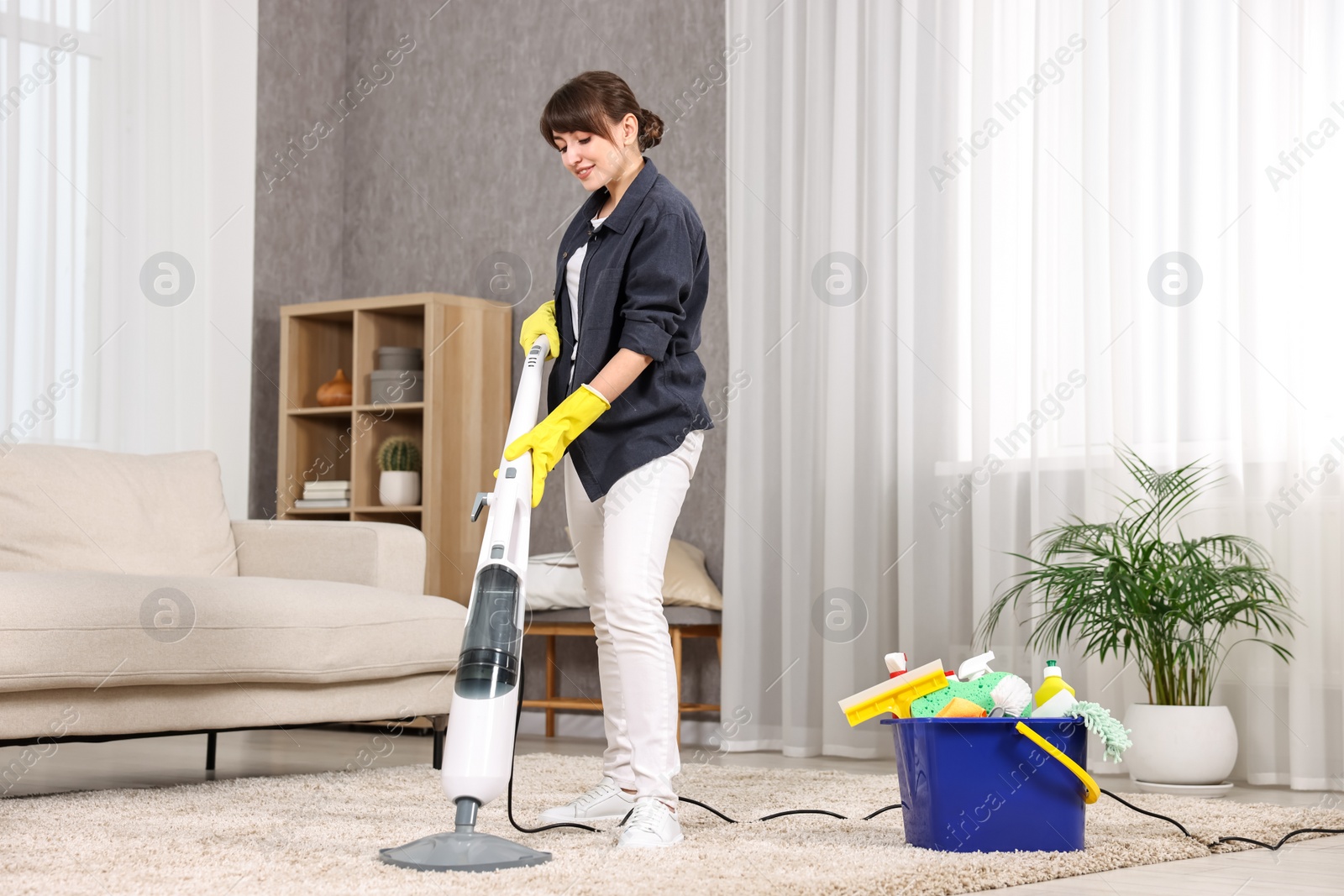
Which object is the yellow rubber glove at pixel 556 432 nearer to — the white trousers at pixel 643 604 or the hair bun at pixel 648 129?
the white trousers at pixel 643 604

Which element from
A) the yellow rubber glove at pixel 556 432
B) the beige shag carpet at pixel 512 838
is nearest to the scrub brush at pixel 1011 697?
the beige shag carpet at pixel 512 838

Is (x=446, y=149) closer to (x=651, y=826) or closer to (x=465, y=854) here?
(x=651, y=826)

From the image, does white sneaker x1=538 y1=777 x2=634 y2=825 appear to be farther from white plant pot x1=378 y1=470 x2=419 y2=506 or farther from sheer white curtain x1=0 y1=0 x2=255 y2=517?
sheer white curtain x1=0 y1=0 x2=255 y2=517

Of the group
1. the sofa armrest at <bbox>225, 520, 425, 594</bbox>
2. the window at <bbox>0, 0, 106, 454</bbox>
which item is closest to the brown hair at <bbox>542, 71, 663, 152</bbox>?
the sofa armrest at <bbox>225, 520, 425, 594</bbox>

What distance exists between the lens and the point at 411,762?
3203mm

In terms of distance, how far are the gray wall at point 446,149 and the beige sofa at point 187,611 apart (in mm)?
1339

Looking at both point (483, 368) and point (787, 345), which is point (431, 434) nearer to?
point (483, 368)

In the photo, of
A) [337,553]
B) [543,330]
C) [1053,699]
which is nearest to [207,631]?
[337,553]

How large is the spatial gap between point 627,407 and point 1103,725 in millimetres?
772

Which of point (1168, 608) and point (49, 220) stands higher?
point (49, 220)

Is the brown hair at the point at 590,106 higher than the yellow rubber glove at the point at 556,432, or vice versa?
the brown hair at the point at 590,106

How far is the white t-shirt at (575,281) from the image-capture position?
2100 mm

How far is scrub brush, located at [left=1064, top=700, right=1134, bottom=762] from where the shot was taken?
6.19 feet

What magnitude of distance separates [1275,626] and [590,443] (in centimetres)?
176
